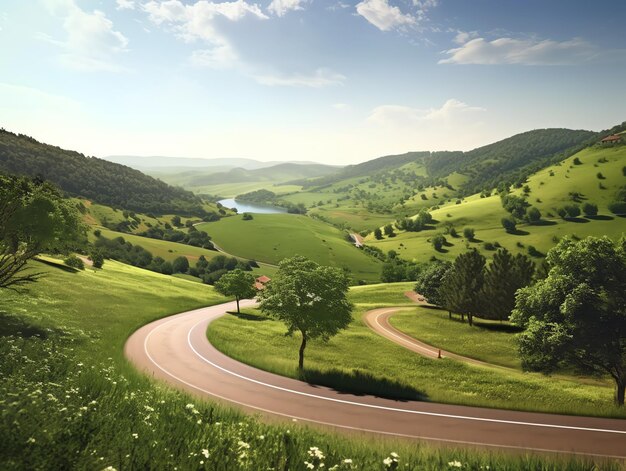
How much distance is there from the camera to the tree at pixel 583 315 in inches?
1164

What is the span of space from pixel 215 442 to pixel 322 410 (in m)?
18.1

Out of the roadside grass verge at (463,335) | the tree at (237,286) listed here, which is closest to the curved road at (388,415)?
the roadside grass verge at (463,335)

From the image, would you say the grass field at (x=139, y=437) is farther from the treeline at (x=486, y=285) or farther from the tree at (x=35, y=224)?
the treeline at (x=486, y=285)

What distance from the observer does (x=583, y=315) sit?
30.1 metres

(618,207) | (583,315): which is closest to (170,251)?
(583,315)

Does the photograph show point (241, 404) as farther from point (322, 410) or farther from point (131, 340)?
point (131, 340)

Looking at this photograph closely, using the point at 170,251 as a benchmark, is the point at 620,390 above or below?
below

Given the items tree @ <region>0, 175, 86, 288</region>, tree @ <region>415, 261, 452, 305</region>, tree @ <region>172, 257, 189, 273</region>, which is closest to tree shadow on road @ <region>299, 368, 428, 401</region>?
tree @ <region>0, 175, 86, 288</region>

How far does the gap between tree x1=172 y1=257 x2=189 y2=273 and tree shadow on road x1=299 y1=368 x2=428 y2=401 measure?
12029 centimetres

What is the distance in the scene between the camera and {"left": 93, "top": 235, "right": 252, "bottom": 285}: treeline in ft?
433

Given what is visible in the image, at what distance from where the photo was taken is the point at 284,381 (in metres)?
32.3

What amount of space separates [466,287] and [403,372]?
3601cm

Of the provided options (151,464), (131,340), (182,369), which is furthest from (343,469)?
(131,340)

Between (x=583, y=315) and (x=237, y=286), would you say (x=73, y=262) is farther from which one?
(x=583, y=315)
